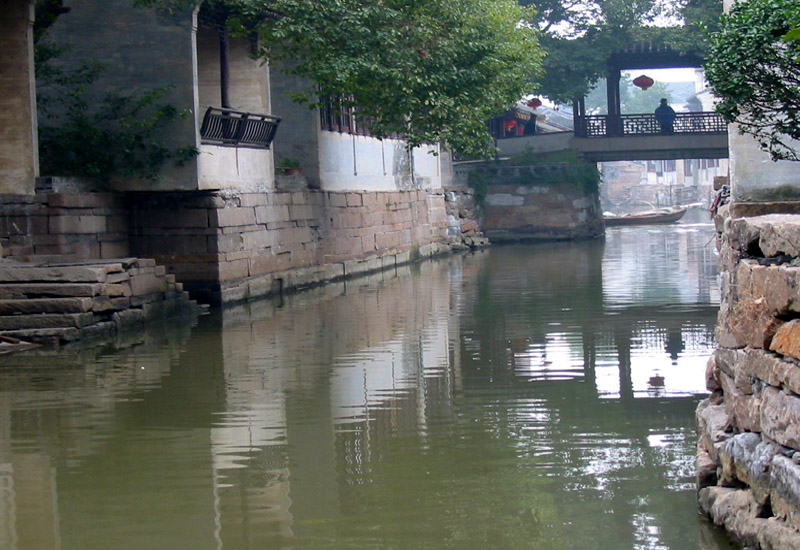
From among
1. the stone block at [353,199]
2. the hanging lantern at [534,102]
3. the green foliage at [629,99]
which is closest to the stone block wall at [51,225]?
the stone block at [353,199]

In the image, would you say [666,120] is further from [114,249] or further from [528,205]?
[114,249]

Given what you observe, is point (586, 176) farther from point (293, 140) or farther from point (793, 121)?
point (793, 121)

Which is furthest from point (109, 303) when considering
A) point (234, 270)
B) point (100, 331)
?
point (234, 270)

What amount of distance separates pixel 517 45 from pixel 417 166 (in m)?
7.34

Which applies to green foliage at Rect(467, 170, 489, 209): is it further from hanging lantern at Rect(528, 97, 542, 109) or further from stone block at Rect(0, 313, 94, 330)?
stone block at Rect(0, 313, 94, 330)

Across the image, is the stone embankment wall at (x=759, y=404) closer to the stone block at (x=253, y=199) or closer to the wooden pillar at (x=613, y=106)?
the stone block at (x=253, y=199)

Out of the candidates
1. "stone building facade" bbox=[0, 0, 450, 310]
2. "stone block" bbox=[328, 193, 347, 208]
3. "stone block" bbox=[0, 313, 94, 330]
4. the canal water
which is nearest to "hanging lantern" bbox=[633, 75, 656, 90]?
"stone building facade" bbox=[0, 0, 450, 310]

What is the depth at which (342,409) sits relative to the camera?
841 centimetres

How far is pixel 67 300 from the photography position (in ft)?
39.9

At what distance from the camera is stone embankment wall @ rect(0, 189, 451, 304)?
1443 cm

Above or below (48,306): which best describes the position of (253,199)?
above

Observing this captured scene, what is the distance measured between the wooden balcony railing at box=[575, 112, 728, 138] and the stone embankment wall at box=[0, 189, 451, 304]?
13293mm

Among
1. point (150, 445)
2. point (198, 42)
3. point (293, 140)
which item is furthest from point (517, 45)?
point (150, 445)

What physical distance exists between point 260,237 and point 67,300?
6.17 meters
